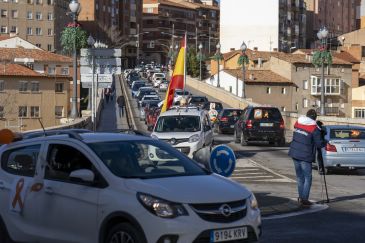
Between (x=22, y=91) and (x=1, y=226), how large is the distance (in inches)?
3085

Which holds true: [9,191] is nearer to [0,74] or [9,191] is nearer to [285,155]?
[285,155]

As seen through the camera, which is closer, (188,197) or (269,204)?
(188,197)

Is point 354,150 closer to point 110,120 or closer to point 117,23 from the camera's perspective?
point 110,120

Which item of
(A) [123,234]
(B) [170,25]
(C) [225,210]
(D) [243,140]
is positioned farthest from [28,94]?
(B) [170,25]

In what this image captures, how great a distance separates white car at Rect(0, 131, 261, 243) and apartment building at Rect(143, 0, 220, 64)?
526 ft

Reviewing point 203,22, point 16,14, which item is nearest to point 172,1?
point 203,22

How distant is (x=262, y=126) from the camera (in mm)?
31359

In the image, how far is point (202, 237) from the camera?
7383 mm

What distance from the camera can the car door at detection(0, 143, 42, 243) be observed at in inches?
346

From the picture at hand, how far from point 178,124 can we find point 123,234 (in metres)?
14.9

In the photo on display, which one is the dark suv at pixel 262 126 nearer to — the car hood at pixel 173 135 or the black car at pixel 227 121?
the black car at pixel 227 121

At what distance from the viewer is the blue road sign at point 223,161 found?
12.4 m

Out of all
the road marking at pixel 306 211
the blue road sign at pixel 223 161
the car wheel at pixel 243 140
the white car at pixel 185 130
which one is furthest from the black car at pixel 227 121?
the blue road sign at pixel 223 161

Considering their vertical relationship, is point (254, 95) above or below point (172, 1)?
below
